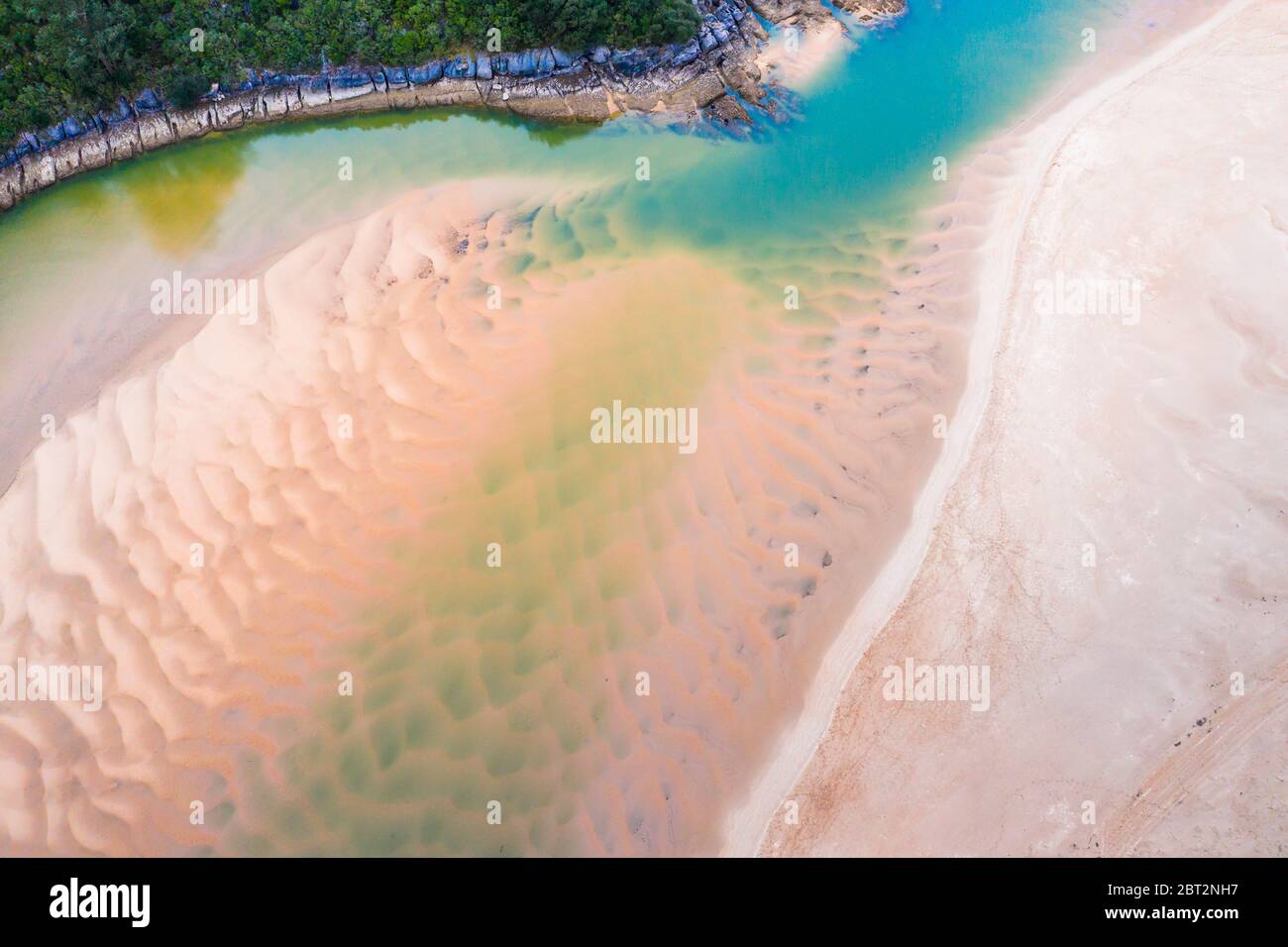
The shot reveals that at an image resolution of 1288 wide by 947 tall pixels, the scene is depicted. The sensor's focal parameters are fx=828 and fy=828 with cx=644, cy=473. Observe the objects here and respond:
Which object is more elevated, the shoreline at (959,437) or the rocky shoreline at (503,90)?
the rocky shoreline at (503,90)

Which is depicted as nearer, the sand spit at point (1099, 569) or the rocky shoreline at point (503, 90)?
the sand spit at point (1099, 569)

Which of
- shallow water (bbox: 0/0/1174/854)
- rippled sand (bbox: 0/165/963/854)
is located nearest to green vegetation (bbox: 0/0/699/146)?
shallow water (bbox: 0/0/1174/854)

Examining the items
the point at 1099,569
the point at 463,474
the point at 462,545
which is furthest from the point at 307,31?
the point at 1099,569

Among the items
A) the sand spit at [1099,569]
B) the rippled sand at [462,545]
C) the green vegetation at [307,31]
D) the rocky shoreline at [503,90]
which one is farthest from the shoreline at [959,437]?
the green vegetation at [307,31]

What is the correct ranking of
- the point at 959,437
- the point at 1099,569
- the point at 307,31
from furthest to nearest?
the point at 307,31 < the point at 959,437 < the point at 1099,569

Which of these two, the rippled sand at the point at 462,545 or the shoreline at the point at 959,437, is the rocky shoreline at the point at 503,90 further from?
the shoreline at the point at 959,437

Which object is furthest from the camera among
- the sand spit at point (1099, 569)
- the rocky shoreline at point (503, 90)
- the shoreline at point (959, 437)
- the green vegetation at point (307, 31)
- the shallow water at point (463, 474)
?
the rocky shoreline at point (503, 90)

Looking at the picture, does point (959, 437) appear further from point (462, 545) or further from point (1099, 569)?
point (462, 545)
